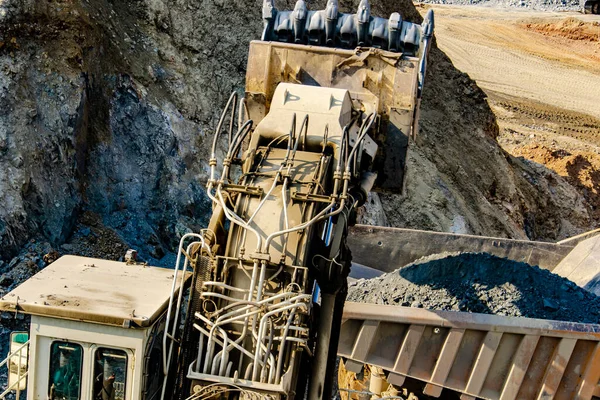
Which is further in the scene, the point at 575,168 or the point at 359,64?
the point at 575,168

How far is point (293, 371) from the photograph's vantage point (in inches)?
187

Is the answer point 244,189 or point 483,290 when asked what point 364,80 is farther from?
point 244,189

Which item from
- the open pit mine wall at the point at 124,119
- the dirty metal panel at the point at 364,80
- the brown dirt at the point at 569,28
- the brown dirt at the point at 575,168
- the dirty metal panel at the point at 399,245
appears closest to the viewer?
the dirty metal panel at the point at 364,80

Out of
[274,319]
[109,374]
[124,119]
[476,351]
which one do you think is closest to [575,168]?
[124,119]

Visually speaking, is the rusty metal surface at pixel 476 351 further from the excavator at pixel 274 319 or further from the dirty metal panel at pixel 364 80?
the dirty metal panel at pixel 364 80

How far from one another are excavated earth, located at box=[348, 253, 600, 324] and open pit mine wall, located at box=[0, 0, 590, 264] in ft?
12.8

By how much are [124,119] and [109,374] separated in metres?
6.85

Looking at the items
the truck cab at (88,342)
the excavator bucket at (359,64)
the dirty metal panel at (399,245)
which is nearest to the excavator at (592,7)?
the dirty metal panel at (399,245)

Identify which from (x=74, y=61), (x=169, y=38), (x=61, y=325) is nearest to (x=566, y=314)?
(x=61, y=325)

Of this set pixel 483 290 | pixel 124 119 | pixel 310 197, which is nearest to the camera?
pixel 310 197

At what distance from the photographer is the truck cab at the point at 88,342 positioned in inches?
Answer: 183

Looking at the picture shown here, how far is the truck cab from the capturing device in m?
4.64

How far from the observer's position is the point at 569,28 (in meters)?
29.7

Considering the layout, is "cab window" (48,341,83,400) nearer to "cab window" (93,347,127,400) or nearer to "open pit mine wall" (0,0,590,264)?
"cab window" (93,347,127,400)
